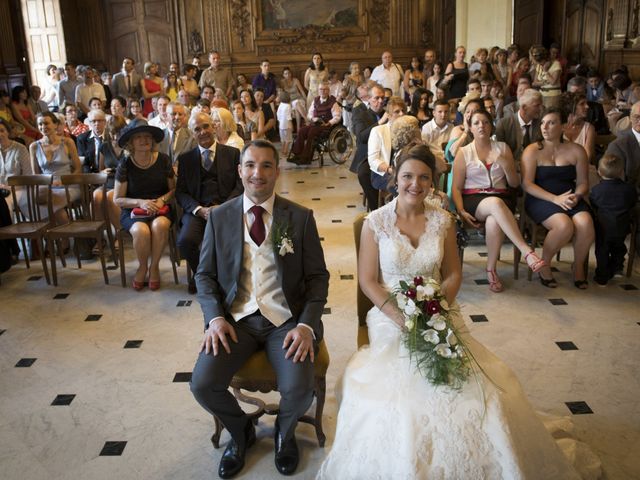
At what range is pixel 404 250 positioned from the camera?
2.99m

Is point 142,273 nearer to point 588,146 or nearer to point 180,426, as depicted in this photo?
point 180,426

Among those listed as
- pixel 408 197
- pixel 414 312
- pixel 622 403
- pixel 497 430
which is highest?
pixel 408 197

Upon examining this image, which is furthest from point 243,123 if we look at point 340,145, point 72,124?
point 72,124

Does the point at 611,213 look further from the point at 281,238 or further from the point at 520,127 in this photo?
the point at 281,238

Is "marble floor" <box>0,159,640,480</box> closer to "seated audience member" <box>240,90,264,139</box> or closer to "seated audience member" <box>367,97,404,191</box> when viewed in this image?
"seated audience member" <box>367,97,404,191</box>

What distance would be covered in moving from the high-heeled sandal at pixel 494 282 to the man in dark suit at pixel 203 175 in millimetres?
2033

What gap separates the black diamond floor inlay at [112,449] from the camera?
3.06 m

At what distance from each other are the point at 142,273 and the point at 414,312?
3.22 metres

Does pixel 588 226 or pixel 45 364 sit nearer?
pixel 45 364

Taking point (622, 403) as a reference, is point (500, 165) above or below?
above

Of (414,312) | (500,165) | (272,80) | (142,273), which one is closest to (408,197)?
(414,312)

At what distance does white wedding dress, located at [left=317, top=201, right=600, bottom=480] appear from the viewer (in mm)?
2338

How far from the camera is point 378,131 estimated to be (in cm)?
Answer: 631

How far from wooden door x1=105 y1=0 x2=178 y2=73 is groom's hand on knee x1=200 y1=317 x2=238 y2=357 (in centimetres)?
1534
